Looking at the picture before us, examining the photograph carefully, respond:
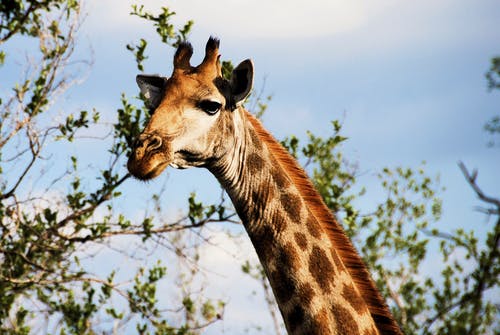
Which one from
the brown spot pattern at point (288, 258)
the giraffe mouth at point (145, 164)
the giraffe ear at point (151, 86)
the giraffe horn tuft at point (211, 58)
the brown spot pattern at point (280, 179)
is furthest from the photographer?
the giraffe ear at point (151, 86)

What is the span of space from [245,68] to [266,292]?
17.2 meters

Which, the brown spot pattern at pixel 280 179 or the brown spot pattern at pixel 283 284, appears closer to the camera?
the brown spot pattern at pixel 283 284

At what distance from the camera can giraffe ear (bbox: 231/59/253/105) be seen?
19.2ft

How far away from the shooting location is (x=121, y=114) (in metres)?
9.30

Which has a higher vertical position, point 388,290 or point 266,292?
point 266,292

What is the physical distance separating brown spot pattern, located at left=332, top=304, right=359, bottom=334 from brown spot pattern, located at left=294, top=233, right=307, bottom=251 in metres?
0.50

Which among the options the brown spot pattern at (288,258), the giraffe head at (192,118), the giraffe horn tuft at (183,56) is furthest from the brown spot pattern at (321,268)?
the giraffe horn tuft at (183,56)

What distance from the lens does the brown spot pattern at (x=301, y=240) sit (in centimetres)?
543

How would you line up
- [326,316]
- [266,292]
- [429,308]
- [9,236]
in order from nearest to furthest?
[326,316]
[9,236]
[429,308]
[266,292]

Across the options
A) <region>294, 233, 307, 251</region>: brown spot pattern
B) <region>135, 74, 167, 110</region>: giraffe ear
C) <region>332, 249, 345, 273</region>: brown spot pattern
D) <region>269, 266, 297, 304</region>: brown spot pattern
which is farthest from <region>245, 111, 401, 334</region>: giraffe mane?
<region>135, 74, 167, 110</region>: giraffe ear

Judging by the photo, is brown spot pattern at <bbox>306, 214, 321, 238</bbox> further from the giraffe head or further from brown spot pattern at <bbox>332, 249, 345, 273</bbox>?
the giraffe head

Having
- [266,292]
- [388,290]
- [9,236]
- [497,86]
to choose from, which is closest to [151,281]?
[9,236]

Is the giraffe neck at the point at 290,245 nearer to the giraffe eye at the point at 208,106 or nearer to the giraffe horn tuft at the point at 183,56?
the giraffe eye at the point at 208,106

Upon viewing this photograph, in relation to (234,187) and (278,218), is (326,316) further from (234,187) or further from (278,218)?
(234,187)
